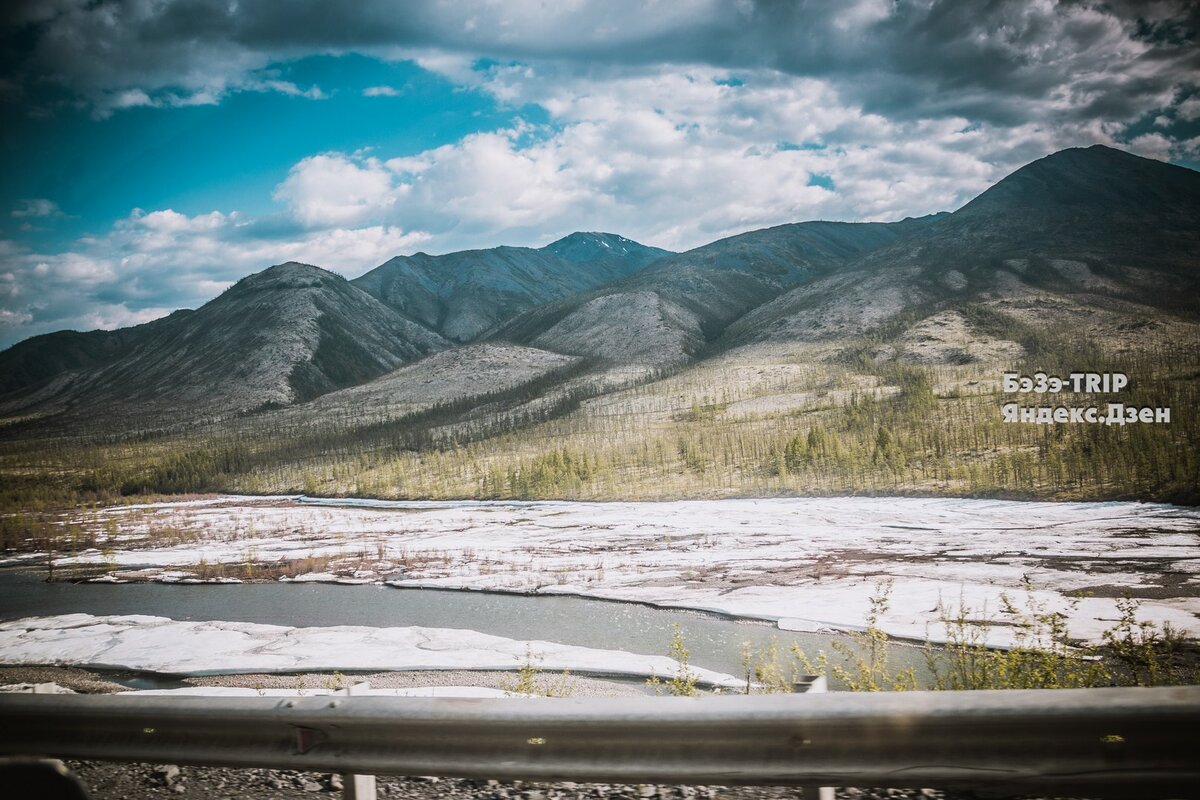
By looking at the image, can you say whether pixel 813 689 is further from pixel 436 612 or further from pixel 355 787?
pixel 436 612

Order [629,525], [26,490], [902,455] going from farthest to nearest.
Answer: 1. [26,490]
2. [902,455]
3. [629,525]

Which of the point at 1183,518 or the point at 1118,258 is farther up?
the point at 1118,258

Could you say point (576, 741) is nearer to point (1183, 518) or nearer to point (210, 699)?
point (210, 699)

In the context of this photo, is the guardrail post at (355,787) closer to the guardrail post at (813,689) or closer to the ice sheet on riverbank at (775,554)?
the guardrail post at (813,689)

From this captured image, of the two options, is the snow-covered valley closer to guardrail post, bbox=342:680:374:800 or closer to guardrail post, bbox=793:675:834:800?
guardrail post, bbox=793:675:834:800

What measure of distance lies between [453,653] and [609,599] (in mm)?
6470

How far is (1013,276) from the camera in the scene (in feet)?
491

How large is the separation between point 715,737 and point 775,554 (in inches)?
872

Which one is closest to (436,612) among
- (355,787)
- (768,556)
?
(768,556)

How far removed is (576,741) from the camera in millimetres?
3791

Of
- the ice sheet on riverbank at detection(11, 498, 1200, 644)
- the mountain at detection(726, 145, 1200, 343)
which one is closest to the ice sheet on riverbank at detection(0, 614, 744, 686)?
the ice sheet on riverbank at detection(11, 498, 1200, 644)

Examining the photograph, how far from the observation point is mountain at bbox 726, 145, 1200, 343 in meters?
130

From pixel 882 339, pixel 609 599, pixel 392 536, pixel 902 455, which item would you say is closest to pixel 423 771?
pixel 609 599

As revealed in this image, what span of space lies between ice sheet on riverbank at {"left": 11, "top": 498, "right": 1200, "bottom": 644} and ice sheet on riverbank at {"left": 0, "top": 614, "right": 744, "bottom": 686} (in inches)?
190
